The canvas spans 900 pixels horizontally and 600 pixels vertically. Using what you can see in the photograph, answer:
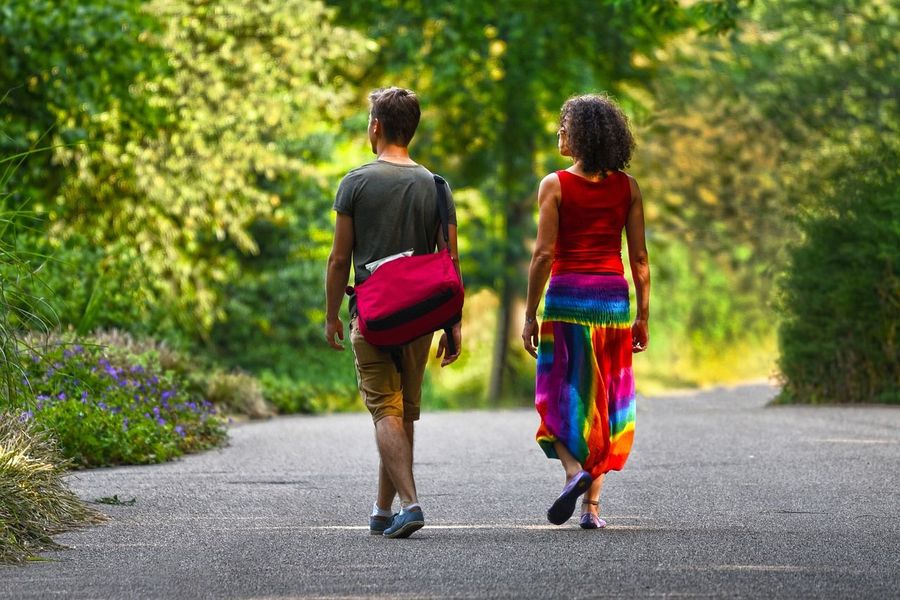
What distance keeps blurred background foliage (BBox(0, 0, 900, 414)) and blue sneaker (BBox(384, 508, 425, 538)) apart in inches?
98.7

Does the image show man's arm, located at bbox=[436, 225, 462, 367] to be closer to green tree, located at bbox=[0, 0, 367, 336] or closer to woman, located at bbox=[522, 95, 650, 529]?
woman, located at bbox=[522, 95, 650, 529]

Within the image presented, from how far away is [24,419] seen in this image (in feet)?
27.4

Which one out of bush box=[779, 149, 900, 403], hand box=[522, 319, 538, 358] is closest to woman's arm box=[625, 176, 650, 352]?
hand box=[522, 319, 538, 358]

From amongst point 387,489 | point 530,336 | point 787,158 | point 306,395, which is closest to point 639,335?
point 530,336

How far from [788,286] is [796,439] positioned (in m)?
4.33

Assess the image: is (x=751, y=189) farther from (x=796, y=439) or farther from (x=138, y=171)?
(x=796, y=439)

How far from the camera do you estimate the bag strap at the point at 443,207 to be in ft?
23.0

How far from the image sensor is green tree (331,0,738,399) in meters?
24.8

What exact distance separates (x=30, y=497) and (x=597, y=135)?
117 inches

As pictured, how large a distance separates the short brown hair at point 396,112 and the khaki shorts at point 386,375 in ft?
2.75

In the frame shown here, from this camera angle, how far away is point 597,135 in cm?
726

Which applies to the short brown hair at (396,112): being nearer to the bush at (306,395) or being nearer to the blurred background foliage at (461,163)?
the blurred background foliage at (461,163)

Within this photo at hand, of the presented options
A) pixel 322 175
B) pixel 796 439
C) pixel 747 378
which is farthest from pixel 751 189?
pixel 796 439

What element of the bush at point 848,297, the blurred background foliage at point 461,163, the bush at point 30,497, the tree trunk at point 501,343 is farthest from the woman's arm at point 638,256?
the tree trunk at point 501,343
